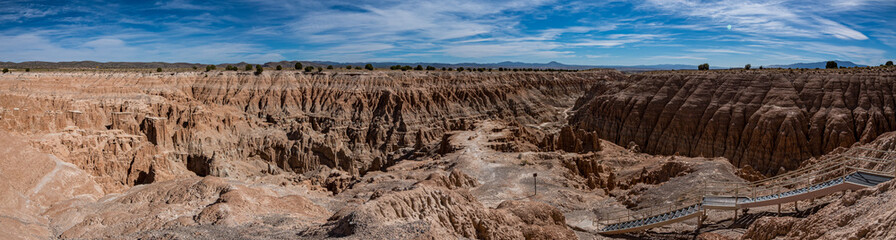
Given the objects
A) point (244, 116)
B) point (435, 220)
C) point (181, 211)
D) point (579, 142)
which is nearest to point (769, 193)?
point (435, 220)

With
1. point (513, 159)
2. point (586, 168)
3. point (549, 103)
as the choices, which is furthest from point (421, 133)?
point (549, 103)

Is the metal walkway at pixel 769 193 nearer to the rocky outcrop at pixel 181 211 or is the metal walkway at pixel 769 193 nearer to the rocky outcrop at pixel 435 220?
the rocky outcrop at pixel 435 220

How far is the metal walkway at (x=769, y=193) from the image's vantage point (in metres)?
18.1

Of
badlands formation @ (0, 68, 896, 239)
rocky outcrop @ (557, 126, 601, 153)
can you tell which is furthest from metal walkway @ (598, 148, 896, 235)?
rocky outcrop @ (557, 126, 601, 153)

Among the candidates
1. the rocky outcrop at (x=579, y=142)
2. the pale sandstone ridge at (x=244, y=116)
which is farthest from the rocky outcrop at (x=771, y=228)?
the pale sandstone ridge at (x=244, y=116)

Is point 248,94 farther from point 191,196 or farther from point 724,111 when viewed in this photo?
point 724,111

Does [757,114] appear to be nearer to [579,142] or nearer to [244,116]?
[579,142]

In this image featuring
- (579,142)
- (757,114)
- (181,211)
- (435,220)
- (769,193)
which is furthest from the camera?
(757,114)

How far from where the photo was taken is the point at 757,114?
48.1 meters

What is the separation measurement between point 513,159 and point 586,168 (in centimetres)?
606

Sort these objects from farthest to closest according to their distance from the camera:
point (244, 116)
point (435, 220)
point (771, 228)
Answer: point (244, 116) → point (435, 220) → point (771, 228)

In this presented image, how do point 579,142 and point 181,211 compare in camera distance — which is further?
point 579,142

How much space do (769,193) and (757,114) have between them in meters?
30.6

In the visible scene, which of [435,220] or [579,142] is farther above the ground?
[435,220]
